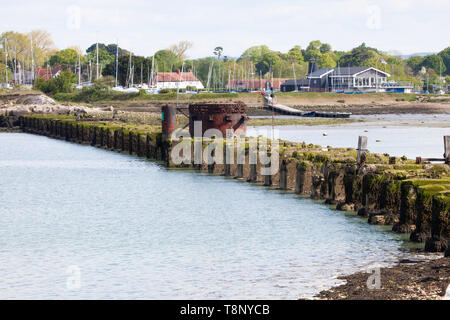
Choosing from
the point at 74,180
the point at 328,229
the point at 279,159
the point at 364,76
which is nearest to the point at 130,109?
the point at 364,76

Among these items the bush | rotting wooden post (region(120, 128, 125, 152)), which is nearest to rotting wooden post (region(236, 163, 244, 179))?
rotting wooden post (region(120, 128, 125, 152))

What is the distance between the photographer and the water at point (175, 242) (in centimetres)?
2027

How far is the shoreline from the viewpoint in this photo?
1600 centimetres

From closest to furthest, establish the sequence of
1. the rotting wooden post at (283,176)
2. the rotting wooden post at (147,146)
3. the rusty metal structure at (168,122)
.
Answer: the rotting wooden post at (283,176) → the rusty metal structure at (168,122) → the rotting wooden post at (147,146)

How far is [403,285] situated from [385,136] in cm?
7962

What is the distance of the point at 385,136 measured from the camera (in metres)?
94.7

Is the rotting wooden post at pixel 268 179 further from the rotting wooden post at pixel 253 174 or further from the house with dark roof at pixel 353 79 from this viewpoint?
the house with dark roof at pixel 353 79

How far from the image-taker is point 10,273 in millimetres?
22297

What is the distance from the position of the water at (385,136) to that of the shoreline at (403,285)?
4391cm

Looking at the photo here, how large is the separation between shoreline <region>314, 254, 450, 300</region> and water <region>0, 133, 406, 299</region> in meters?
1.20

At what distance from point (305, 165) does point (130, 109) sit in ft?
372
